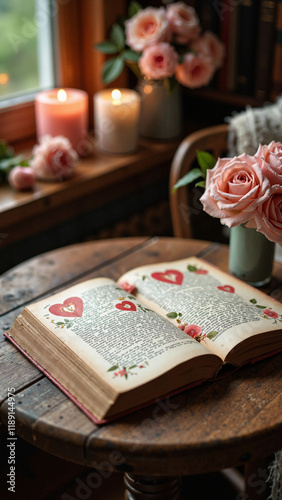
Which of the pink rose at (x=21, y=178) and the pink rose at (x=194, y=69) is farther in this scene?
the pink rose at (x=194, y=69)

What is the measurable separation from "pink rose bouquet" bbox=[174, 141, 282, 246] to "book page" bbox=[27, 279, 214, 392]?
20 cm

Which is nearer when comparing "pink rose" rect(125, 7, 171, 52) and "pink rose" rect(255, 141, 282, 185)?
"pink rose" rect(255, 141, 282, 185)

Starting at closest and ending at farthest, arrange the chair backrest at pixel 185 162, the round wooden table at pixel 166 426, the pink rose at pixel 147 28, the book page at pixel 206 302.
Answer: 1. the round wooden table at pixel 166 426
2. the book page at pixel 206 302
3. the chair backrest at pixel 185 162
4. the pink rose at pixel 147 28

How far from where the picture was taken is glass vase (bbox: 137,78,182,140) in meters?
1.72

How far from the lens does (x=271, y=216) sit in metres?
0.92

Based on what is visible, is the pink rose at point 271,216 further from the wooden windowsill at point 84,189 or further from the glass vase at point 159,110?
the glass vase at point 159,110

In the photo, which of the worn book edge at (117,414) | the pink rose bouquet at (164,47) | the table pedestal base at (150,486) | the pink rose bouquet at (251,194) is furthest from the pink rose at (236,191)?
the pink rose bouquet at (164,47)

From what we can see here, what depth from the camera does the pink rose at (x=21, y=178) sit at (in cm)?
144

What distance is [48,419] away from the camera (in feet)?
2.58

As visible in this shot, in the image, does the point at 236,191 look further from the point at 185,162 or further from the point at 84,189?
the point at 84,189

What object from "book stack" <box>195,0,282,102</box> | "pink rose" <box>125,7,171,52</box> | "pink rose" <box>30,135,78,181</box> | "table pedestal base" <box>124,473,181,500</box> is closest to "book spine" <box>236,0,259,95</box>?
"book stack" <box>195,0,282,102</box>

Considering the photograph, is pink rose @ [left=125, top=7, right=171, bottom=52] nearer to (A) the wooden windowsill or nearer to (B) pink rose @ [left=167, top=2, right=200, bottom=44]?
(B) pink rose @ [left=167, top=2, right=200, bottom=44]

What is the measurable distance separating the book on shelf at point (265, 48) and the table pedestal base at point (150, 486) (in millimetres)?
1165

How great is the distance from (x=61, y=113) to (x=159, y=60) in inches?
11.6
